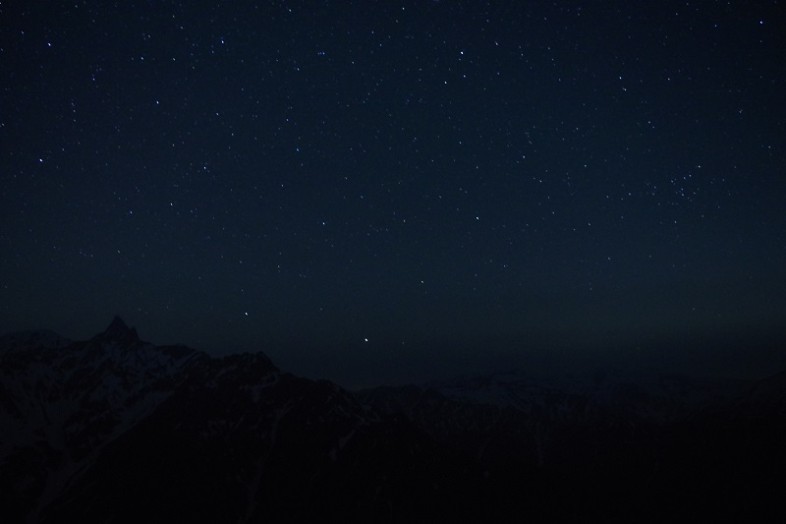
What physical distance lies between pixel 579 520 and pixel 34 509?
18138 cm

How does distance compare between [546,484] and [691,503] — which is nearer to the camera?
[691,503]

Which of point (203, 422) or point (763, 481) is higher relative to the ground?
point (203, 422)

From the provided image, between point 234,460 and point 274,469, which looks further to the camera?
point 234,460

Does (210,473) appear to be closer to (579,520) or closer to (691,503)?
(579,520)

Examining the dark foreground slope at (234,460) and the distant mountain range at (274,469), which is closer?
the dark foreground slope at (234,460)

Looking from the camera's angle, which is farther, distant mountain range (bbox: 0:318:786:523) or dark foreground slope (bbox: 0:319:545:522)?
distant mountain range (bbox: 0:318:786:523)

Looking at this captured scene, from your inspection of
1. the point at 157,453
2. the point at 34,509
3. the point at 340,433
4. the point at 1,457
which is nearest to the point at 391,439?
the point at 340,433

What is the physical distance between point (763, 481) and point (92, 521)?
752 feet

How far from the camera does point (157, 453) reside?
156750mm

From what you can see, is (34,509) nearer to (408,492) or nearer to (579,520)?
(408,492)


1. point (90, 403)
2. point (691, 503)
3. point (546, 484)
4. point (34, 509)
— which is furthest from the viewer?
point (90, 403)

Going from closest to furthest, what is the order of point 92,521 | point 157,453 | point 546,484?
1. point 92,521
2. point 157,453
3. point 546,484

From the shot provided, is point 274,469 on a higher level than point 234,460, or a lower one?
lower

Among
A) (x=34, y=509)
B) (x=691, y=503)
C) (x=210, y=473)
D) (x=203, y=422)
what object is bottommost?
(x=691, y=503)
